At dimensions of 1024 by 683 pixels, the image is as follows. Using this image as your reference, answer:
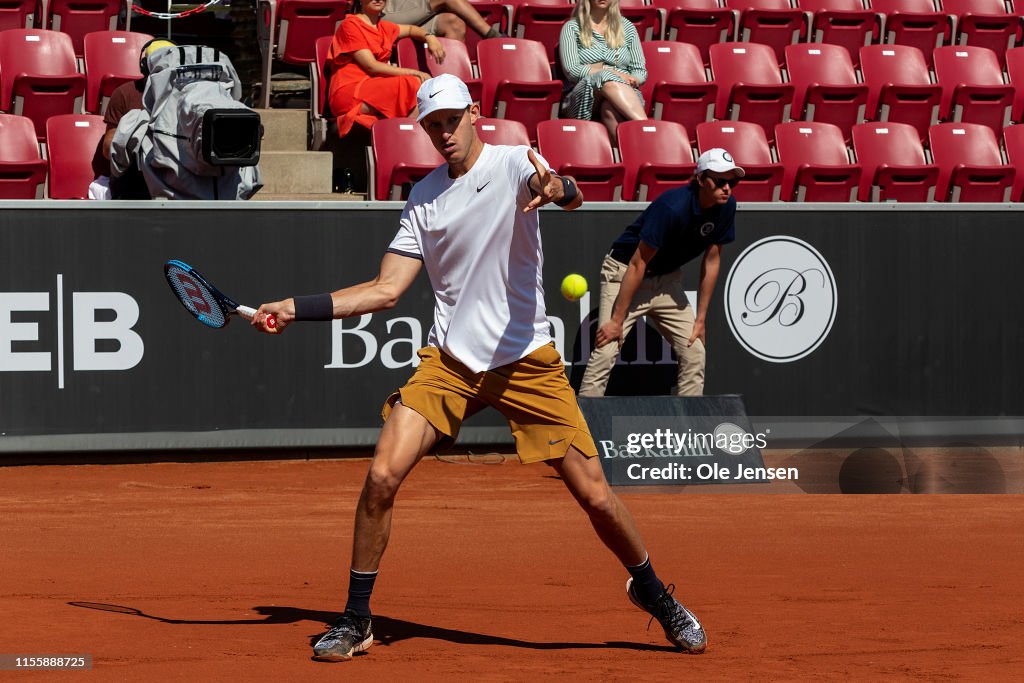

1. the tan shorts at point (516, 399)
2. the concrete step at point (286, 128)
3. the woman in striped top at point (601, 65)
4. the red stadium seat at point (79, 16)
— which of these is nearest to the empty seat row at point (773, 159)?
the woman in striped top at point (601, 65)

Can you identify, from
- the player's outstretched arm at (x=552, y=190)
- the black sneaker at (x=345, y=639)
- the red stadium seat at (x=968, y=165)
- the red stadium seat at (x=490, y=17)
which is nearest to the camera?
the player's outstretched arm at (x=552, y=190)

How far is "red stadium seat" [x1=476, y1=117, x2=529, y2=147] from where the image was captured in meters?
10.3

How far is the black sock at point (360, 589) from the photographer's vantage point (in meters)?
4.91

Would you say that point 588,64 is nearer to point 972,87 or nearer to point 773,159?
point 773,159

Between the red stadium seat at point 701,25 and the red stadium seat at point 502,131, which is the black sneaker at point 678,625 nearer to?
the red stadium seat at point 502,131

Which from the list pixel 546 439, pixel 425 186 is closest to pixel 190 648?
pixel 546 439

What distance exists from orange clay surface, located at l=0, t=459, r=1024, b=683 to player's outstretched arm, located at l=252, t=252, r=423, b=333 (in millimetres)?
1155

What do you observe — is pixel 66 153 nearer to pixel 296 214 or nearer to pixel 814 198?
pixel 296 214

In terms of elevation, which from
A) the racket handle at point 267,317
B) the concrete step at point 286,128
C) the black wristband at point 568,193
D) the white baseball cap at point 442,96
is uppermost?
the white baseball cap at point 442,96

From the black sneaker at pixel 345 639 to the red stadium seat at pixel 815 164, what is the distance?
672 cm

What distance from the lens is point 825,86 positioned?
472 inches

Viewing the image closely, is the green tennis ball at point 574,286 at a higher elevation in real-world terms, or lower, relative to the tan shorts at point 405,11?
lower

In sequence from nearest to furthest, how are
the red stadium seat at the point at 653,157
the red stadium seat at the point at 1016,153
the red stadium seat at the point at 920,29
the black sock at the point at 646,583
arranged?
the black sock at the point at 646,583, the red stadium seat at the point at 653,157, the red stadium seat at the point at 1016,153, the red stadium seat at the point at 920,29

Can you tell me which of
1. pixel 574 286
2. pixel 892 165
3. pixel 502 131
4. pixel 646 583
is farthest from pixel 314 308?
pixel 892 165
